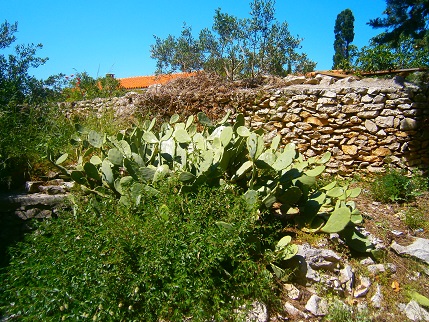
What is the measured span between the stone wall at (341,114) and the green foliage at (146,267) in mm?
3384

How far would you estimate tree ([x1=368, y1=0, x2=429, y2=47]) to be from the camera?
16.8 feet

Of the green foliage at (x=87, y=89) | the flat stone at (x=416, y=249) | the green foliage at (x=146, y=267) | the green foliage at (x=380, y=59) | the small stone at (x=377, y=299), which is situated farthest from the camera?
the green foliage at (x=87, y=89)

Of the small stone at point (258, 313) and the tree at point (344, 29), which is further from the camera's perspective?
the tree at point (344, 29)

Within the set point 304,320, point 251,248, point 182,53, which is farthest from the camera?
point 182,53

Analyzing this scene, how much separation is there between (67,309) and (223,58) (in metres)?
8.08

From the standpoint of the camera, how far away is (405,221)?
4.29m

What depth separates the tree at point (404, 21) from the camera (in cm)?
511

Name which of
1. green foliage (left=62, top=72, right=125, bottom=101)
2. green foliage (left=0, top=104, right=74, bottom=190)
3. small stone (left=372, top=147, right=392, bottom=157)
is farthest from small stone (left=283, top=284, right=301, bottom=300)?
green foliage (left=62, top=72, right=125, bottom=101)

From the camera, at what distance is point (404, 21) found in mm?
5211

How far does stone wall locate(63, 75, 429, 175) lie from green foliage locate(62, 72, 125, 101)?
2808mm

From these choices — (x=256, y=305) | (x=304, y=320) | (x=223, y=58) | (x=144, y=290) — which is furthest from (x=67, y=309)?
(x=223, y=58)

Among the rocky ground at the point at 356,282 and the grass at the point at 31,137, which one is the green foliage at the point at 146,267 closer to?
the rocky ground at the point at 356,282

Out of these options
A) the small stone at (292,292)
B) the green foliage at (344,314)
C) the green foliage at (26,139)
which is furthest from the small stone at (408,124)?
the green foliage at (26,139)

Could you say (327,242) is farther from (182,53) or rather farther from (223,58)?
(182,53)
